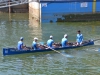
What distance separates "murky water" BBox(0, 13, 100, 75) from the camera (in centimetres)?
2388

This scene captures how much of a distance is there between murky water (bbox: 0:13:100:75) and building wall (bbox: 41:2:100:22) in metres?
3.54

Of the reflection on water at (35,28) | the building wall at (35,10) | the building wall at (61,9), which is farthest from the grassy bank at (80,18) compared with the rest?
the reflection on water at (35,28)

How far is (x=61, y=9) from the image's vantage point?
1781 inches

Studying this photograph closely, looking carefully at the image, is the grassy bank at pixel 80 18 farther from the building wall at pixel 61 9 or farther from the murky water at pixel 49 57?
the murky water at pixel 49 57

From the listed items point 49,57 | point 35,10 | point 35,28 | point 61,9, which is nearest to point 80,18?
point 61,9

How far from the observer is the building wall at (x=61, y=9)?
45.1 meters

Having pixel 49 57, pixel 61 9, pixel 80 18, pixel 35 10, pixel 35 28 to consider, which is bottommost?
pixel 49 57

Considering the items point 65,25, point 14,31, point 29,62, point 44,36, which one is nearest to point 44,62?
point 29,62

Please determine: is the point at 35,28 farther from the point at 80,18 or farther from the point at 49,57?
the point at 49,57

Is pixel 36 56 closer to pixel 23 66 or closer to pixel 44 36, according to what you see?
pixel 23 66

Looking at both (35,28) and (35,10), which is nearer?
(35,28)

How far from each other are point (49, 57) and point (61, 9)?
1890 cm

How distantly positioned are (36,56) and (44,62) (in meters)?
1.87

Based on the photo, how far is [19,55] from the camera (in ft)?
89.6
